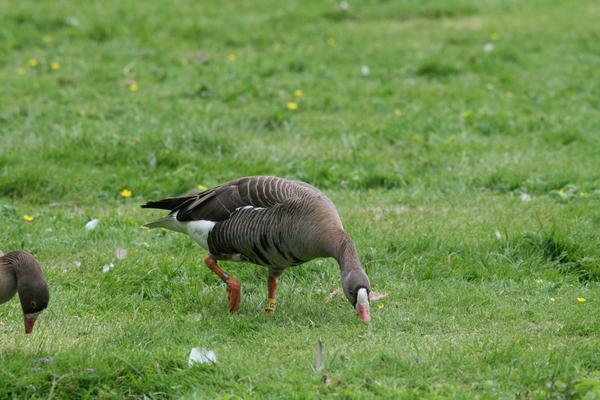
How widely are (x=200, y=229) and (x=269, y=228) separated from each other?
0.76 metres

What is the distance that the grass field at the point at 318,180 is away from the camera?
19.6ft

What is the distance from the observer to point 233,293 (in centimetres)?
723

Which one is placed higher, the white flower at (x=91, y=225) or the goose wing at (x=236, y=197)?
the goose wing at (x=236, y=197)

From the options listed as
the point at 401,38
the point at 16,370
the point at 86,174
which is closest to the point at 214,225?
the point at 16,370

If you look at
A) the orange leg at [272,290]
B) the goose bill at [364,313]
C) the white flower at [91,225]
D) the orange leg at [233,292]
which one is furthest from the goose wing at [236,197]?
the white flower at [91,225]

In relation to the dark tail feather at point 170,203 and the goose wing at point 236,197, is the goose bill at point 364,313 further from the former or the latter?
the dark tail feather at point 170,203

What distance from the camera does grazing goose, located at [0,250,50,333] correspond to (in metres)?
6.25

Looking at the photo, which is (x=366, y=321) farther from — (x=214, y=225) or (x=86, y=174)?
(x=86, y=174)

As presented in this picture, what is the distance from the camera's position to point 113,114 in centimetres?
1213

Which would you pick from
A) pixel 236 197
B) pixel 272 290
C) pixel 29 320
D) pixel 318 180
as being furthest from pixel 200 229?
pixel 318 180

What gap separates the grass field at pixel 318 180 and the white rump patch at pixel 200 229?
0.40m

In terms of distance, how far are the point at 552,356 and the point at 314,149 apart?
5.51 metres

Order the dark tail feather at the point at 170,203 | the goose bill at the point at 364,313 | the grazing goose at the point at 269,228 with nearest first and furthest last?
1. the goose bill at the point at 364,313
2. the grazing goose at the point at 269,228
3. the dark tail feather at the point at 170,203

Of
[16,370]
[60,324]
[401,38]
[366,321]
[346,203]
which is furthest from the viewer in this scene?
[401,38]
